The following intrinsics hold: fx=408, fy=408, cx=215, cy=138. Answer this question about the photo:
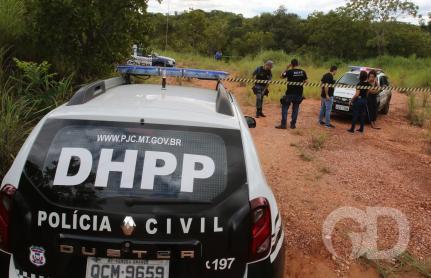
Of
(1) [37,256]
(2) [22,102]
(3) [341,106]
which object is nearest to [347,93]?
(3) [341,106]

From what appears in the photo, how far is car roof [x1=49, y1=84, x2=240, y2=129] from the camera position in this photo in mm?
2283

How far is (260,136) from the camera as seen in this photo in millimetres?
9414

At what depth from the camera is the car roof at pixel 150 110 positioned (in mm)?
2283

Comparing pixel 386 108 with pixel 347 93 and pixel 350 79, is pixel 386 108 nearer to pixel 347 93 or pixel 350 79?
pixel 350 79

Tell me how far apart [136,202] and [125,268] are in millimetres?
328

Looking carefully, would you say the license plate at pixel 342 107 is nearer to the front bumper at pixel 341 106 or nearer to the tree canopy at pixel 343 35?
the front bumper at pixel 341 106

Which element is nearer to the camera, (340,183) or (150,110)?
(150,110)

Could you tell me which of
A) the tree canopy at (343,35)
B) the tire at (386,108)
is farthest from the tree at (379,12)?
the tire at (386,108)

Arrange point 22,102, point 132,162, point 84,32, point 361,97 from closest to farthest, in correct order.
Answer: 1. point 132,162
2. point 22,102
3. point 84,32
4. point 361,97

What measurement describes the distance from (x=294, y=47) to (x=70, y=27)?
47.8 meters

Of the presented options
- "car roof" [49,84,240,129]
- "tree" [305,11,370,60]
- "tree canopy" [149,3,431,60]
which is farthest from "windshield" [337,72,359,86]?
"tree" [305,11,370,60]

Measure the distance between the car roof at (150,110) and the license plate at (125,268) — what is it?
29.4 inches

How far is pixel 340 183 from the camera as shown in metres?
6.46

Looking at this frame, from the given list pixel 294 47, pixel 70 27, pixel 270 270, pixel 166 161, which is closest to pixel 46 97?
pixel 70 27
